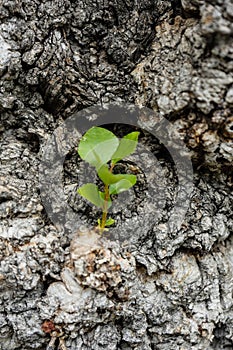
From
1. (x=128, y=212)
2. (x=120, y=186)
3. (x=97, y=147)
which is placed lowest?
(x=128, y=212)

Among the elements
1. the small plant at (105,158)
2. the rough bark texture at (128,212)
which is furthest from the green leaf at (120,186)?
the rough bark texture at (128,212)

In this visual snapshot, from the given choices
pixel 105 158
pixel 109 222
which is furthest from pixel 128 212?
pixel 105 158

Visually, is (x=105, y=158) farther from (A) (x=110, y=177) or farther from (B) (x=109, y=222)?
(B) (x=109, y=222)

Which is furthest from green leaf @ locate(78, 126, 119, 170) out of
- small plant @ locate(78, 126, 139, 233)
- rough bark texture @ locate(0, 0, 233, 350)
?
rough bark texture @ locate(0, 0, 233, 350)

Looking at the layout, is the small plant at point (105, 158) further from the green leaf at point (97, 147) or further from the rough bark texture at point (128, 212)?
the rough bark texture at point (128, 212)

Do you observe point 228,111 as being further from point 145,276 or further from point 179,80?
point 145,276
